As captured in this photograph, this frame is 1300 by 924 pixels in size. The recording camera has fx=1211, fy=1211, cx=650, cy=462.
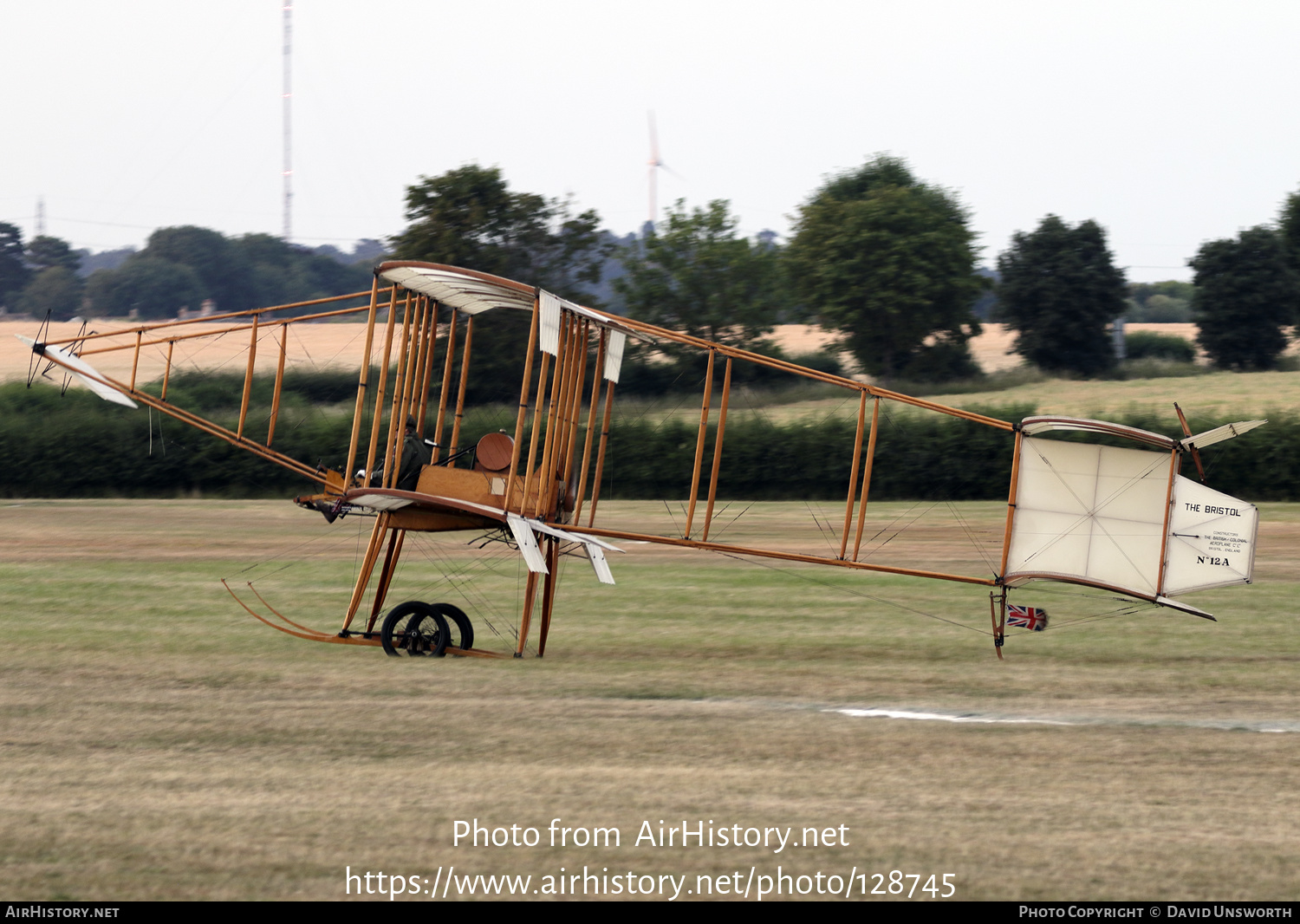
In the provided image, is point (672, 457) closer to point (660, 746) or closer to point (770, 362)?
point (770, 362)

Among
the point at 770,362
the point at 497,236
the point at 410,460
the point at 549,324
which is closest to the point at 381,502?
the point at 410,460

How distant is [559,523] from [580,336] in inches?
73.8

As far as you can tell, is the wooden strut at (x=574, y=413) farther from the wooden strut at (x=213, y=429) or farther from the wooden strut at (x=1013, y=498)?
the wooden strut at (x=1013, y=498)

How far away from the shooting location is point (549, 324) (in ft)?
36.0

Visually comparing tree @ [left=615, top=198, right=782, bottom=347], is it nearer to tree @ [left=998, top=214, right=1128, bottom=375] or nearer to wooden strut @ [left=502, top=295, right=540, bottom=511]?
tree @ [left=998, top=214, right=1128, bottom=375]

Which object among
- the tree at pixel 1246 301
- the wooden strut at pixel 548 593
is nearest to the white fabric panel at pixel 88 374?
the wooden strut at pixel 548 593

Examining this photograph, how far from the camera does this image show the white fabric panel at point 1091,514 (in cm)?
1168

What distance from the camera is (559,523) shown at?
476 inches

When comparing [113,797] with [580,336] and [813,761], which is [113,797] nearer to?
[813,761]

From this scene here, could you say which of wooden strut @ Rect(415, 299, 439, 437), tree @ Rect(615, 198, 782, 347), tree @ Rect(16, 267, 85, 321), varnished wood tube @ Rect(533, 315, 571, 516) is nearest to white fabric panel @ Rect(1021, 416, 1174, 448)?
varnished wood tube @ Rect(533, 315, 571, 516)

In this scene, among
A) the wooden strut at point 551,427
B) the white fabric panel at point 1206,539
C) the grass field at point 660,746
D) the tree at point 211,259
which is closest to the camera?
the grass field at point 660,746

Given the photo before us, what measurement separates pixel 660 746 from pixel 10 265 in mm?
106685

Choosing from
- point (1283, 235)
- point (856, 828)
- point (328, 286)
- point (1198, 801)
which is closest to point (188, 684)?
point (856, 828)

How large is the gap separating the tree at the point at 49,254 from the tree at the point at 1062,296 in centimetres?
7892
